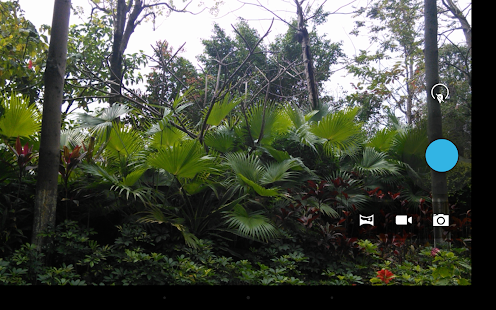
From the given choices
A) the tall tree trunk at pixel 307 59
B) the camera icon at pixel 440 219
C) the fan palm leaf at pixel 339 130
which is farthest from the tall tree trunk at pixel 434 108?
the fan palm leaf at pixel 339 130

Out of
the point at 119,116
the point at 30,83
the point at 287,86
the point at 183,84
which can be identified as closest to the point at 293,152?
the point at 287,86

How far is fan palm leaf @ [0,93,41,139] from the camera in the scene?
8.98 ft

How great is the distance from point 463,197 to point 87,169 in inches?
97.8

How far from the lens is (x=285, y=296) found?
1.36m

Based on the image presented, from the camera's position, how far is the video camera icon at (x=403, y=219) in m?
1.55

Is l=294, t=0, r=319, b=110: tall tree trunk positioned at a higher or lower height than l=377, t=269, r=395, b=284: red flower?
higher

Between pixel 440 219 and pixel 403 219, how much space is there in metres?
0.18

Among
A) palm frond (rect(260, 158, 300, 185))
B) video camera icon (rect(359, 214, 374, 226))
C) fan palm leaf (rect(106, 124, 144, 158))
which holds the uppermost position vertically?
fan palm leaf (rect(106, 124, 144, 158))

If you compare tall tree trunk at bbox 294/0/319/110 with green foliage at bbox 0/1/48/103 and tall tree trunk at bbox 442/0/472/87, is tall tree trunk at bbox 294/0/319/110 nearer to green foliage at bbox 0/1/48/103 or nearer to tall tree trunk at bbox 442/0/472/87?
tall tree trunk at bbox 442/0/472/87

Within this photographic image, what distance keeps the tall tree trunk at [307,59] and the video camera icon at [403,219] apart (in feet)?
4.80

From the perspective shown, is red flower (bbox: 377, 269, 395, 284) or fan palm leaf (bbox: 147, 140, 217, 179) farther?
fan palm leaf (bbox: 147, 140, 217, 179)

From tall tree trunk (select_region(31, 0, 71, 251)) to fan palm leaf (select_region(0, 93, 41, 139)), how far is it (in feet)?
1.30

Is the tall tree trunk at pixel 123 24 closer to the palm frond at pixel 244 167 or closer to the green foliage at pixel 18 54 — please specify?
the green foliage at pixel 18 54

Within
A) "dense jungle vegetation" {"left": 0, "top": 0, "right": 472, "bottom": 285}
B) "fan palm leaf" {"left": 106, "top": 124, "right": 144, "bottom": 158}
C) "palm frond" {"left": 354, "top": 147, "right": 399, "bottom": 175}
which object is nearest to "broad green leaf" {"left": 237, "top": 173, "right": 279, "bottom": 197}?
"dense jungle vegetation" {"left": 0, "top": 0, "right": 472, "bottom": 285}
